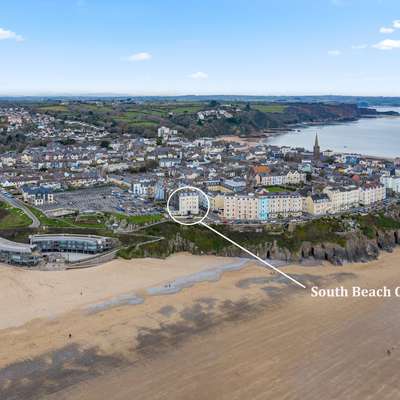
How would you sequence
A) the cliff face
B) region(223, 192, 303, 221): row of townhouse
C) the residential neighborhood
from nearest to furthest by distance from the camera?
the cliff face, region(223, 192, 303, 221): row of townhouse, the residential neighborhood

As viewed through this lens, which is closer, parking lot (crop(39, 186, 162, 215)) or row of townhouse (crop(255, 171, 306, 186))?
parking lot (crop(39, 186, 162, 215))

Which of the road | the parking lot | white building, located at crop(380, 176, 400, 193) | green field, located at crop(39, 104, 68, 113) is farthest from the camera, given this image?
green field, located at crop(39, 104, 68, 113)

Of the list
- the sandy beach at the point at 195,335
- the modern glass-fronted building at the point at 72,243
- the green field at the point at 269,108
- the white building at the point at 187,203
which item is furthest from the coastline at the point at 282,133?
the sandy beach at the point at 195,335

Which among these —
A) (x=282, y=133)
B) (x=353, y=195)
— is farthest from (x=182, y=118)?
(x=353, y=195)

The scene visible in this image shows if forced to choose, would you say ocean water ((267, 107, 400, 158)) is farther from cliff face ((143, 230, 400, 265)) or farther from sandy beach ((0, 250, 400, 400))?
sandy beach ((0, 250, 400, 400))

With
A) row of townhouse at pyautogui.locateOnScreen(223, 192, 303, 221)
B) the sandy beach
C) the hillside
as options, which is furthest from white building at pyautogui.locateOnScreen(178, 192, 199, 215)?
the hillside

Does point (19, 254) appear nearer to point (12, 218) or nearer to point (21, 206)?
point (12, 218)

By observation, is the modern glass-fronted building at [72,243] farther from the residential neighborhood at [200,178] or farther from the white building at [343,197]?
the white building at [343,197]

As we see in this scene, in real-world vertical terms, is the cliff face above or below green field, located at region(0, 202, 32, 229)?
below

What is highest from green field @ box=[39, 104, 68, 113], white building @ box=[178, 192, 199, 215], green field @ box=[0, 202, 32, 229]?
green field @ box=[39, 104, 68, 113]
